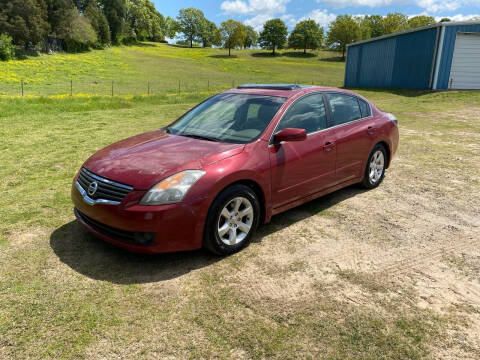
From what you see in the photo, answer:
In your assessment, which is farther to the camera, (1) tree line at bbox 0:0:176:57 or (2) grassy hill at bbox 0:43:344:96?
(1) tree line at bbox 0:0:176:57

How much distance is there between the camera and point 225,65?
6675cm

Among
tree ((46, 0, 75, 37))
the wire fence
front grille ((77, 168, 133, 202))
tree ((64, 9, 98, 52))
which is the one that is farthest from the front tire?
tree ((46, 0, 75, 37))

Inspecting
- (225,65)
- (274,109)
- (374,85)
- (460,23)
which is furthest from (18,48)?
(274,109)

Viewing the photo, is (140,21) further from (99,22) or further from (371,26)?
(371,26)

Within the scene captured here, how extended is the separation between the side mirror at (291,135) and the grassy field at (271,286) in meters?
1.07

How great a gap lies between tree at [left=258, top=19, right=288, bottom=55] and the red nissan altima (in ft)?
326

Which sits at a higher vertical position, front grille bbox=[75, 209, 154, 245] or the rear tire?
the rear tire

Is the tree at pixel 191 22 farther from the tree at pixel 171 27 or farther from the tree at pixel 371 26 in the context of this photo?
the tree at pixel 371 26

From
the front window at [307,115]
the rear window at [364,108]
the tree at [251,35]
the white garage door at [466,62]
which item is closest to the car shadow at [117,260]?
the front window at [307,115]

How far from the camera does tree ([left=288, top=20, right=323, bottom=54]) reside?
314 ft

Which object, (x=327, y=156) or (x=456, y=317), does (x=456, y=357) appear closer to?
(x=456, y=317)

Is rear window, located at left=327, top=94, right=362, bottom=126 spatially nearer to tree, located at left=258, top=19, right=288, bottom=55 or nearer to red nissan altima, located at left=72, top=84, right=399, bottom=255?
red nissan altima, located at left=72, top=84, right=399, bottom=255

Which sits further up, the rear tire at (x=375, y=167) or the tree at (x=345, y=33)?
the tree at (x=345, y=33)

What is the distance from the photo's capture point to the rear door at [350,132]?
4789 mm
